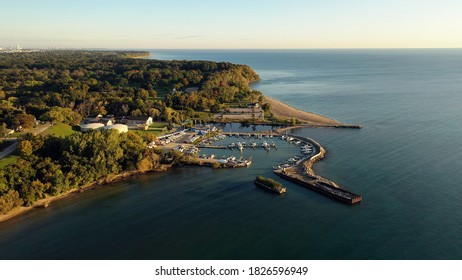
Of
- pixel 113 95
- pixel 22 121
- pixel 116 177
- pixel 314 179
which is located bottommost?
pixel 116 177

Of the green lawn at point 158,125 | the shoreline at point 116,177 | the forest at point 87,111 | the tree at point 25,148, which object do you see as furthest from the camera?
the green lawn at point 158,125

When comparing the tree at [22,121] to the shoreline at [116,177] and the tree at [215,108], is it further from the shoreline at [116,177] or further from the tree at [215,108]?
the tree at [215,108]

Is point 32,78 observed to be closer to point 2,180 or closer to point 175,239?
point 2,180

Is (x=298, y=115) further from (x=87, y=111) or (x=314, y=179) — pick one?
(x=87, y=111)

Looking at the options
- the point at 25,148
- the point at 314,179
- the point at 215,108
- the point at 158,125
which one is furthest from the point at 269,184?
the point at 215,108

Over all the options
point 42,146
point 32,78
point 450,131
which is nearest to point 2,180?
point 42,146

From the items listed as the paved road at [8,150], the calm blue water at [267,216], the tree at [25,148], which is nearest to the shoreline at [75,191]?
the calm blue water at [267,216]
